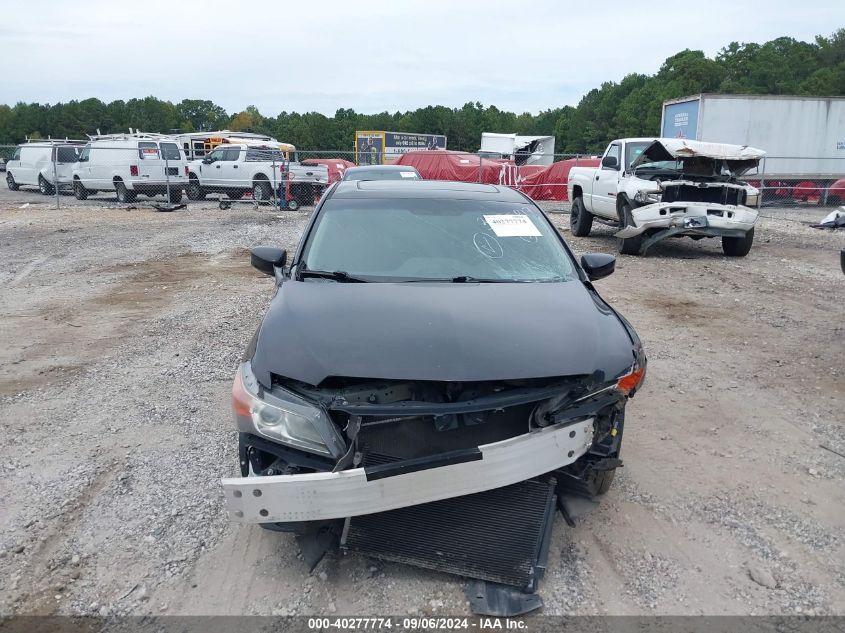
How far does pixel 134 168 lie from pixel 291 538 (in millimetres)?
19260

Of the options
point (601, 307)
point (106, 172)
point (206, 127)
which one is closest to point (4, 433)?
point (601, 307)

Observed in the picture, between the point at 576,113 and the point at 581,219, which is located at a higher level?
the point at 576,113

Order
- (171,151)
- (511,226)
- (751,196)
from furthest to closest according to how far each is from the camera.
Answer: (171,151)
(751,196)
(511,226)

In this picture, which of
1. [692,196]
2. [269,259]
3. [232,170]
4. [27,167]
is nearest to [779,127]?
[692,196]

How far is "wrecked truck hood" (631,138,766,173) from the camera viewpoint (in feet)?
36.8

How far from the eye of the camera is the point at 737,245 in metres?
12.0

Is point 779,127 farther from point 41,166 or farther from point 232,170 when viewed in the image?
point 41,166

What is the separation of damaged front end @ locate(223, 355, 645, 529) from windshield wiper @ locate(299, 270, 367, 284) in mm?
973

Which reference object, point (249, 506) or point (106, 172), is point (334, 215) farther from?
point (106, 172)

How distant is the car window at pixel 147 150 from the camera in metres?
19.7

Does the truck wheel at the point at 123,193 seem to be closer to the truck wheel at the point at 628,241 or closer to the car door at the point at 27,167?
the car door at the point at 27,167

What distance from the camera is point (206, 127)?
348ft

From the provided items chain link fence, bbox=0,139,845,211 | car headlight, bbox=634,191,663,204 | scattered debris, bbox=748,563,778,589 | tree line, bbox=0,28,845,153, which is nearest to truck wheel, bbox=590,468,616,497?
scattered debris, bbox=748,563,778,589

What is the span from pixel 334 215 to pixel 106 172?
1884 cm
